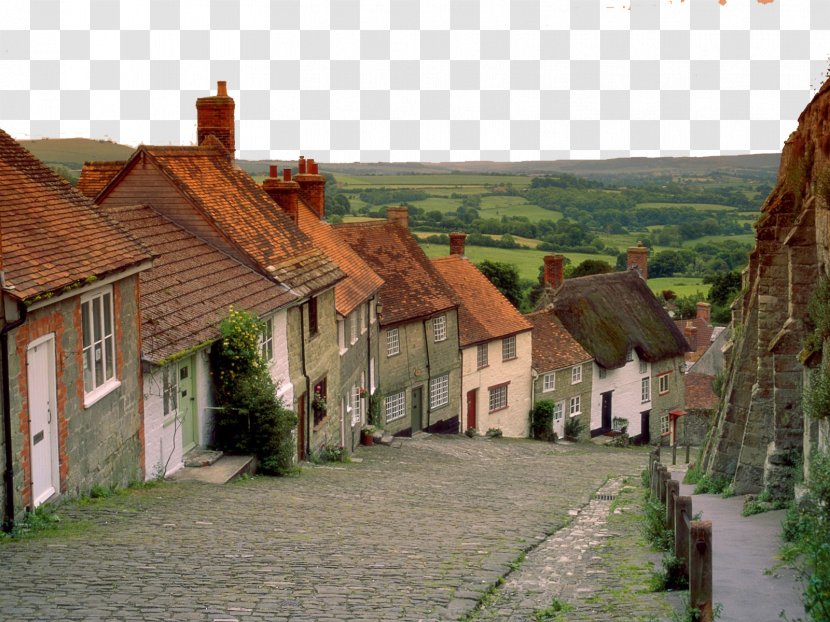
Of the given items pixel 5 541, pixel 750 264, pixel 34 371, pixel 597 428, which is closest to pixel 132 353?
pixel 34 371

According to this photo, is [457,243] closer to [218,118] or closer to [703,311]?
[218,118]

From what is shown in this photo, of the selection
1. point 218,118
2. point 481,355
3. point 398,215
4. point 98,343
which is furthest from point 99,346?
point 481,355

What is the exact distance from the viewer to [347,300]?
3095cm

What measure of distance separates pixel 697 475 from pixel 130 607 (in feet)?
44.5

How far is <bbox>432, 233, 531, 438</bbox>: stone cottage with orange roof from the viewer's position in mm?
43656

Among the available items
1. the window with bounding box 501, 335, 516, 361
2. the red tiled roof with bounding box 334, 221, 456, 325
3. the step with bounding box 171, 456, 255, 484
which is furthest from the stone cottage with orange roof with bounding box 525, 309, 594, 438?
the step with bounding box 171, 456, 255, 484

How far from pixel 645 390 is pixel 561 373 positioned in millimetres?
7114

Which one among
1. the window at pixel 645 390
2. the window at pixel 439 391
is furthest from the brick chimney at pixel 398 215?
the window at pixel 645 390

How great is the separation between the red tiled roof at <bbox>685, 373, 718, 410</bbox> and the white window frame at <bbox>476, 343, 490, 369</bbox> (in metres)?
15.8

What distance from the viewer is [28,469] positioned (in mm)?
13078

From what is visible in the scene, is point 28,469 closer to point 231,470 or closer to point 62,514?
point 62,514

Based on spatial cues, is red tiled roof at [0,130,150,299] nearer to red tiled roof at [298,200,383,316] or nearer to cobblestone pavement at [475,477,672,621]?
cobblestone pavement at [475,477,672,621]

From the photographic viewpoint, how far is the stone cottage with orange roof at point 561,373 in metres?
47.5

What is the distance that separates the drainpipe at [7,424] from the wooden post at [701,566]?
7.91 metres
